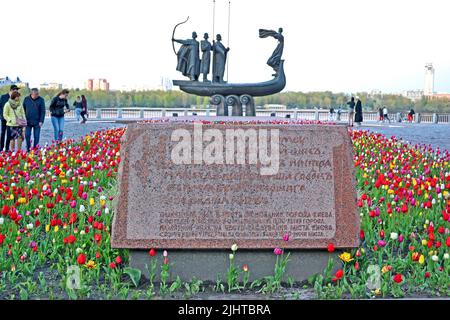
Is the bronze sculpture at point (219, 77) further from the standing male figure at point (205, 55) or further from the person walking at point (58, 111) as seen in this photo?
the person walking at point (58, 111)

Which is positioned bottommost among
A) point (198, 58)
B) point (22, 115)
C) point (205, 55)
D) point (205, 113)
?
point (205, 113)

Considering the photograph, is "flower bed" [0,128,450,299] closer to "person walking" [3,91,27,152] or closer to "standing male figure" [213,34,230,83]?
"person walking" [3,91,27,152]

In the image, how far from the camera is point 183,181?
18.1ft

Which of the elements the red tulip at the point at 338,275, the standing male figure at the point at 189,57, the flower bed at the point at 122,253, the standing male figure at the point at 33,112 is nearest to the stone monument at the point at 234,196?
the flower bed at the point at 122,253

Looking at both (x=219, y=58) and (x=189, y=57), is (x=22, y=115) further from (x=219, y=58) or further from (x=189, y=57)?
(x=219, y=58)

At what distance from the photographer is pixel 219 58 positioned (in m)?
25.7

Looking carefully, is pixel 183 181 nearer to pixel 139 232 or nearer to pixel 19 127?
pixel 139 232

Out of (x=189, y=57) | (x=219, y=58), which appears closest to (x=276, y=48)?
(x=219, y=58)

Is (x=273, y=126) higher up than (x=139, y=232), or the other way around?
(x=273, y=126)

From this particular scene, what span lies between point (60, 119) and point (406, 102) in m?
77.5

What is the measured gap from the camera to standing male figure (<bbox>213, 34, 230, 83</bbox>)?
2570cm

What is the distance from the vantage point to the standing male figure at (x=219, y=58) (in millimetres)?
25703

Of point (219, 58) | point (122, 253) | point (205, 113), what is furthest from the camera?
point (205, 113)

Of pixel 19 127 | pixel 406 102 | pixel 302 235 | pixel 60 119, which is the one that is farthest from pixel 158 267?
pixel 406 102
